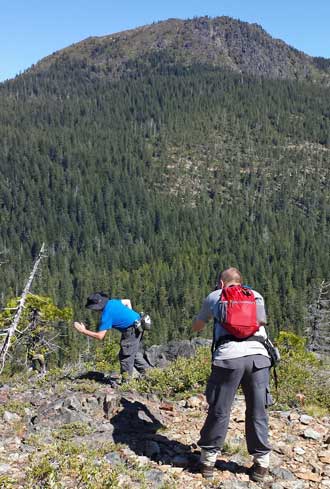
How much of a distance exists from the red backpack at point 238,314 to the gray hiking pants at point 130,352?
379cm

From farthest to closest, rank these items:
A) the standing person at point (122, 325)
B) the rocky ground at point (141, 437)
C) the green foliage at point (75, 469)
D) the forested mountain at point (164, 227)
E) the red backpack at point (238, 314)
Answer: the forested mountain at point (164, 227)
the standing person at point (122, 325)
the rocky ground at point (141, 437)
the red backpack at point (238, 314)
the green foliage at point (75, 469)

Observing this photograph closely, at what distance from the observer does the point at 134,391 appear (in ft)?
27.6

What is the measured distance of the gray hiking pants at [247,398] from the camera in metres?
5.35

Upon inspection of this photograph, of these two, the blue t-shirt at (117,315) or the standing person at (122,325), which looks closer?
the standing person at (122,325)

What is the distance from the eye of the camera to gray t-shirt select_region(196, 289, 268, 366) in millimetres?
5348

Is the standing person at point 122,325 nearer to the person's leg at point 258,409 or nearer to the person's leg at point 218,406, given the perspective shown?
the person's leg at point 218,406

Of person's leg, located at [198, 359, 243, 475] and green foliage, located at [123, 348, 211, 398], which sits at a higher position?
person's leg, located at [198, 359, 243, 475]

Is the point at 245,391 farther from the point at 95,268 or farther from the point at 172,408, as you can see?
the point at 95,268

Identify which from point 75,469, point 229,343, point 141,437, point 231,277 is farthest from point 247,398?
point 75,469

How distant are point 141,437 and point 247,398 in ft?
6.70

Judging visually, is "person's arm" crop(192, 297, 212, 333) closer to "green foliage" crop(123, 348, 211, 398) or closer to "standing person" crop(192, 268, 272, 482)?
"standing person" crop(192, 268, 272, 482)

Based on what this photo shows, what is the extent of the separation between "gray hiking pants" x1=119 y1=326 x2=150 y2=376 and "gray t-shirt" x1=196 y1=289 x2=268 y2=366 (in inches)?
134

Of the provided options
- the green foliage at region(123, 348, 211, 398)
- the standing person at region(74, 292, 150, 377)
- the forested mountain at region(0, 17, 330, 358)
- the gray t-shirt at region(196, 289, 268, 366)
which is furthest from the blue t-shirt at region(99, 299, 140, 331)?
the forested mountain at region(0, 17, 330, 358)

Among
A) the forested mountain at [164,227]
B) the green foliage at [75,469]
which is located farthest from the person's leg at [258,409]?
the forested mountain at [164,227]
